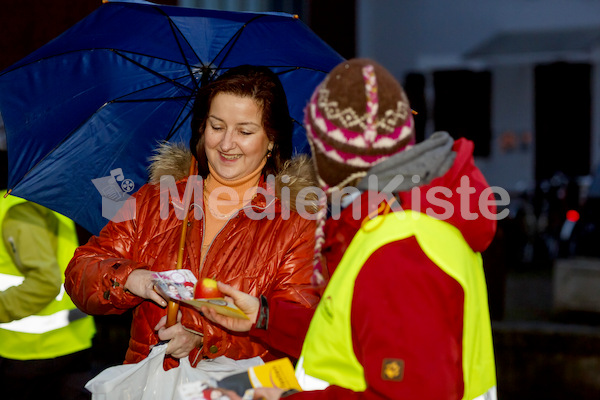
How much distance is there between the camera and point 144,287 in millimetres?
2670

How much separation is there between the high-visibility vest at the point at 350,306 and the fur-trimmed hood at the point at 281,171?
973 millimetres

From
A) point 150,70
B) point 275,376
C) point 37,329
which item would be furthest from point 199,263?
point 37,329

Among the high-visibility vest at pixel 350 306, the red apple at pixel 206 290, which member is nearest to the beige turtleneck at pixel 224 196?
the red apple at pixel 206 290

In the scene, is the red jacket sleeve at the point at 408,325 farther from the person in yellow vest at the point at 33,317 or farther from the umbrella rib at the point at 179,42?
the person in yellow vest at the point at 33,317

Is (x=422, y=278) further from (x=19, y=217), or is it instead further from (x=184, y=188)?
(x=19, y=217)

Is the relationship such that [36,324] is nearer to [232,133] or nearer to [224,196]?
[224,196]

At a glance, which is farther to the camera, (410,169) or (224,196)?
(224,196)

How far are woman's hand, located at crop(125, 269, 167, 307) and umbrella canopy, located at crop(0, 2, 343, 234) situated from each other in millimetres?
637

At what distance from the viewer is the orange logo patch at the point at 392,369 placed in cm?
179

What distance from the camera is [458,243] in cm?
193

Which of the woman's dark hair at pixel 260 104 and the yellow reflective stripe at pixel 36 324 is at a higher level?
the woman's dark hair at pixel 260 104

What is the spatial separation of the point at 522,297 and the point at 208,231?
25.7ft

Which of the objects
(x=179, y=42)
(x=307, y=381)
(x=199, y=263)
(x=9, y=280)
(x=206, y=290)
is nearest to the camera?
(x=307, y=381)

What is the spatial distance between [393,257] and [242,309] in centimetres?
84
